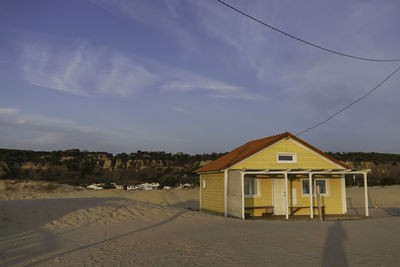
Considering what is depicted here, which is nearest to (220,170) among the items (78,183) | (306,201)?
(306,201)

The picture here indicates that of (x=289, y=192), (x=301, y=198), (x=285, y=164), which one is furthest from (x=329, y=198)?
(x=285, y=164)

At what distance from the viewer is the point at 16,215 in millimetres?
14234

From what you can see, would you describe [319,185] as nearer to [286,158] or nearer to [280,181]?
[280,181]

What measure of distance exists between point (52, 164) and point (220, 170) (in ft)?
140

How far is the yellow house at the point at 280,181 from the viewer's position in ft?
→ 61.0

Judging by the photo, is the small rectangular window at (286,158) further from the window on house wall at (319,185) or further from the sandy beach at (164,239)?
the sandy beach at (164,239)

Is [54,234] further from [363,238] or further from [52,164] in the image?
[52,164]

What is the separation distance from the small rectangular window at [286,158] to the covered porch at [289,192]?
0.83 metres

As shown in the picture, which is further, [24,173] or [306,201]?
[24,173]

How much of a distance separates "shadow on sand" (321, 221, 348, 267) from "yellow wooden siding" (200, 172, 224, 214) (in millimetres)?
7013

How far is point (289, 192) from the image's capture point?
65.3 feet

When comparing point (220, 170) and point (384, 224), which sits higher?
point (220, 170)

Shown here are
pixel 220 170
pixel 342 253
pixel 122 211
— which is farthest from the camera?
pixel 220 170

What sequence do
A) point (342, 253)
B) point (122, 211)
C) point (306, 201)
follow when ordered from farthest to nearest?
point (306, 201) → point (122, 211) → point (342, 253)
